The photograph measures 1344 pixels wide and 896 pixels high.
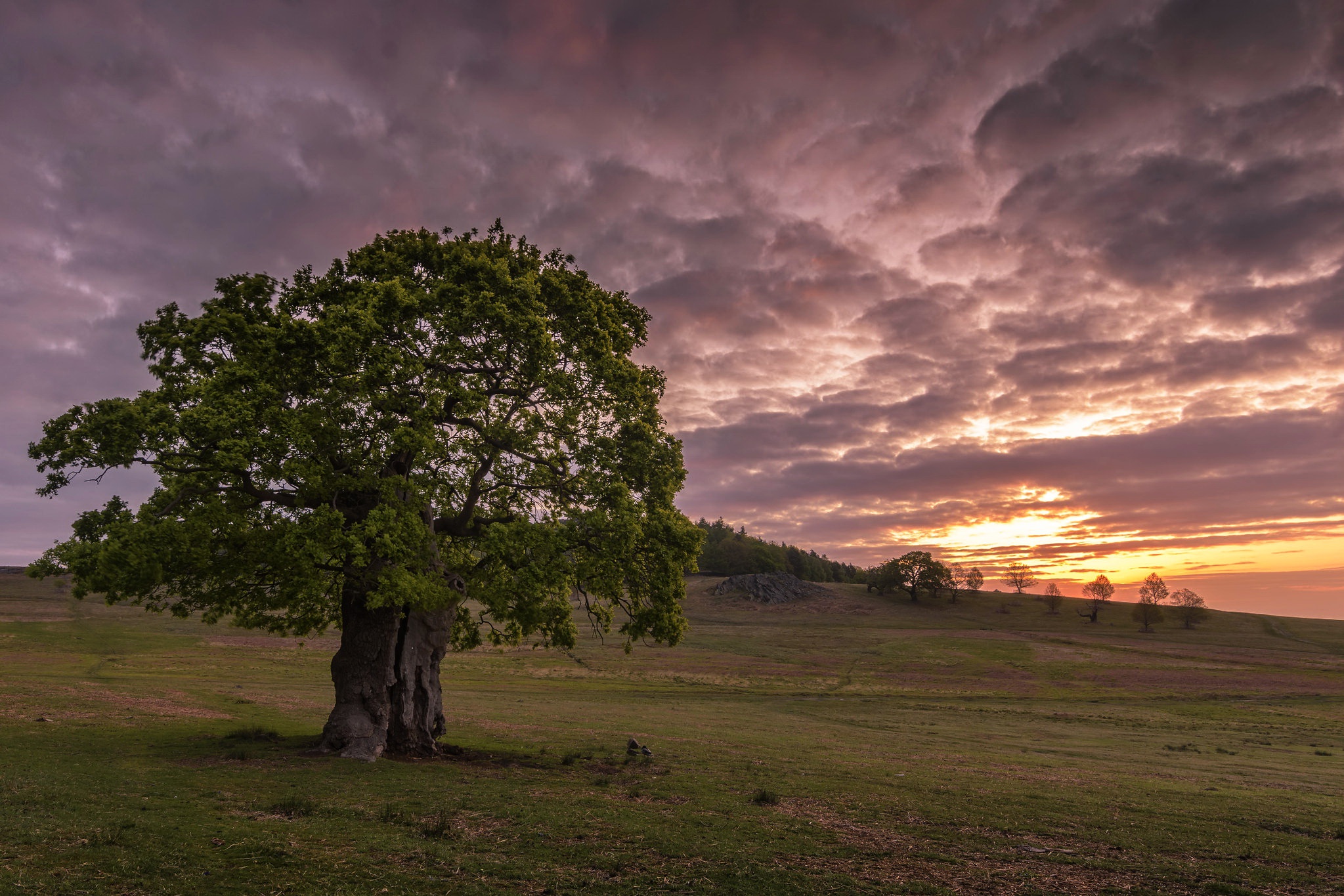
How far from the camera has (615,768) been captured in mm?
24406

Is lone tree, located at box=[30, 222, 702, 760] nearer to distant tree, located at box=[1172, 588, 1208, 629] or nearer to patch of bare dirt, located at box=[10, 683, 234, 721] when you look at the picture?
patch of bare dirt, located at box=[10, 683, 234, 721]

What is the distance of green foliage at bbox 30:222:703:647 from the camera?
20.2 metres

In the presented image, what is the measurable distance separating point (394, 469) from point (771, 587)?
169 metres

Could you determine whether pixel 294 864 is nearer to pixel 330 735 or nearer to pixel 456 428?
pixel 330 735

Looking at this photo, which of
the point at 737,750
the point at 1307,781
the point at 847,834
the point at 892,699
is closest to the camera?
the point at 847,834

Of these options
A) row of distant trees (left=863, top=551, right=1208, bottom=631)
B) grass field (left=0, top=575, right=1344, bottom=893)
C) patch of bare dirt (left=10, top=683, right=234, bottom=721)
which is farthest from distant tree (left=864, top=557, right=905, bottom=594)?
patch of bare dirt (left=10, top=683, right=234, bottom=721)

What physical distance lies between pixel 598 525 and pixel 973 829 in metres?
13.7

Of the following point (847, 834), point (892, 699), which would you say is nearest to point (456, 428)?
point (847, 834)

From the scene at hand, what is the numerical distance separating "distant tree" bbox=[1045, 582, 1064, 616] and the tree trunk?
194177mm

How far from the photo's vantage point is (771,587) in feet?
609

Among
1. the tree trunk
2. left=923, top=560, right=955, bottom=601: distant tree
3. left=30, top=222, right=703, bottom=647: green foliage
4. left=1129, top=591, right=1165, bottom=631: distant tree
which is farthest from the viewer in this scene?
left=923, top=560, right=955, bottom=601: distant tree

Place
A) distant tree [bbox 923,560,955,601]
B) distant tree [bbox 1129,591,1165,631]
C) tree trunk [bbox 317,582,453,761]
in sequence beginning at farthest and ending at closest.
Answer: distant tree [bbox 923,560,955,601]
distant tree [bbox 1129,591,1165,631]
tree trunk [bbox 317,582,453,761]

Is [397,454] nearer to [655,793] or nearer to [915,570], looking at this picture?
[655,793]

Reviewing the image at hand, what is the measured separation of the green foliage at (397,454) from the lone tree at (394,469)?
0.09m
